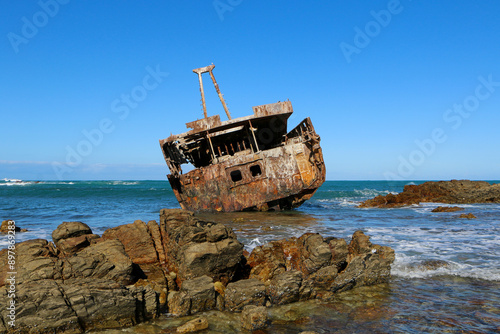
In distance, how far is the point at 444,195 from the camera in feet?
90.5

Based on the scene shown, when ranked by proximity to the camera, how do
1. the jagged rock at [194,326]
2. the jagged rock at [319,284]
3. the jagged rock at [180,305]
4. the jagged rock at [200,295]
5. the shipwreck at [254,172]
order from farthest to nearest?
the shipwreck at [254,172], the jagged rock at [319,284], the jagged rock at [200,295], the jagged rock at [180,305], the jagged rock at [194,326]

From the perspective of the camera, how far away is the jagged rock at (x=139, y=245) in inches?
293

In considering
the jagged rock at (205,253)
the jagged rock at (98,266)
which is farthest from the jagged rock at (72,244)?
the jagged rock at (205,253)

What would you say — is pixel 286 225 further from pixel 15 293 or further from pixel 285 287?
pixel 15 293

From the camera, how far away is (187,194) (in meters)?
16.8

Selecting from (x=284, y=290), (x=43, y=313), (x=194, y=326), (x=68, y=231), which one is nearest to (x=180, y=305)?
(x=194, y=326)

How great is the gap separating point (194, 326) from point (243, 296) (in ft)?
Result: 3.43

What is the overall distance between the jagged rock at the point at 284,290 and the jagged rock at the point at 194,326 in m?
1.33

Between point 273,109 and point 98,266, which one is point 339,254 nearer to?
point 98,266

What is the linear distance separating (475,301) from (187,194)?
42.8 ft

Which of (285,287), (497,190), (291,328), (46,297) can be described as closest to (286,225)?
(285,287)

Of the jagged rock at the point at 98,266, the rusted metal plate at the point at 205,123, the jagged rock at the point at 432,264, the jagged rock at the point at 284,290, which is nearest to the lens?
the jagged rock at the point at 284,290

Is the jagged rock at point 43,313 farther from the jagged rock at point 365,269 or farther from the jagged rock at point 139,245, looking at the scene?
the jagged rock at point 365,269

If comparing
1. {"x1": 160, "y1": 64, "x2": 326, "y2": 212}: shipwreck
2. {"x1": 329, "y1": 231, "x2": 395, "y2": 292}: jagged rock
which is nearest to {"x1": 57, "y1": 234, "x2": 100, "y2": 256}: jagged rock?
{"x1": 329, "y1": 231, "x2": 395, "y2": 292}: jagged rock
